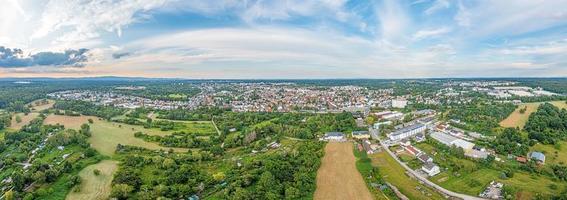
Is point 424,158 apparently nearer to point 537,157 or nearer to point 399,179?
point 399,179

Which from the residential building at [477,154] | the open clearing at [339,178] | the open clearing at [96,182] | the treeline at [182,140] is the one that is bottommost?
the open clearing at [96,182]

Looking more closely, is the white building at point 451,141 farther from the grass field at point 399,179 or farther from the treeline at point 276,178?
the treeline at point 276,178

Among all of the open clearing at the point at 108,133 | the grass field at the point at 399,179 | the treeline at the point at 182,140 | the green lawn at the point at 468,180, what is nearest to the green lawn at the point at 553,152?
the green lawn at the point at 468,180

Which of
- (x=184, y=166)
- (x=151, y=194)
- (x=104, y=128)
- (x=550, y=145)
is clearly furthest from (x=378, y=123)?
(x=104, y=128)

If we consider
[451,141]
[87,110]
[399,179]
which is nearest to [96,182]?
[399,179]

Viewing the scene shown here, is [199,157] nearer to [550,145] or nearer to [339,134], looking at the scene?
[339,134]
